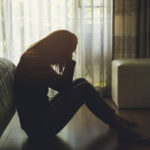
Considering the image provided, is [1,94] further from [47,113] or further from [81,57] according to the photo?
[81,57]

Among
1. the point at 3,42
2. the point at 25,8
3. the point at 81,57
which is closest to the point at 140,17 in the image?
the point at 81,57

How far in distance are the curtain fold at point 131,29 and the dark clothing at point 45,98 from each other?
1409 millimetres

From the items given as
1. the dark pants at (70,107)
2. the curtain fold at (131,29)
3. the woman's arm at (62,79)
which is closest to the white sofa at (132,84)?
the curtain fold at (131,29)

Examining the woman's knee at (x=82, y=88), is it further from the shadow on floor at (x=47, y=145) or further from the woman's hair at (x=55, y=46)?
the shadow on floor at (x=47, y=145)

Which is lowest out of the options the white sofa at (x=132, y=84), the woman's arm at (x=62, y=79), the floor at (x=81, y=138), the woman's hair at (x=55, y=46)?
the floor at (x=81, y=138)

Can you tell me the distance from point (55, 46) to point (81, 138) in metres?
0.75

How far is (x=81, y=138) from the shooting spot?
6.55 feet

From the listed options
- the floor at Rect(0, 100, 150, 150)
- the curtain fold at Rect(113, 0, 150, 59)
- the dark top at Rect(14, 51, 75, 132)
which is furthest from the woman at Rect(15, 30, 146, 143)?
the curtain fold at Rect(113, 0, 150, 59)

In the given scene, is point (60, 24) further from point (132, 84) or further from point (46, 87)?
point (46, 87)

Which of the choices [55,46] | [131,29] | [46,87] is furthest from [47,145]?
[131,29]

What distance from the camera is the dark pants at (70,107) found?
1782mm

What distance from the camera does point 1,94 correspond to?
1619 millimetres

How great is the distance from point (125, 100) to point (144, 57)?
0.79 m

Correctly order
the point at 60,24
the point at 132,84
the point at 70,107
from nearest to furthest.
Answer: the point at 70,107 < the point at 132,84 < the point at 60,24
